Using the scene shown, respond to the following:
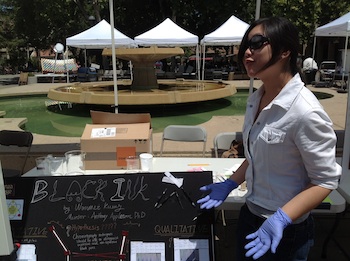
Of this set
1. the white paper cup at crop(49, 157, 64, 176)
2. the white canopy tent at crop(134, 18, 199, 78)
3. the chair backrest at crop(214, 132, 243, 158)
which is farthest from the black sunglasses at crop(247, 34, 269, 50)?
the white canopy tent at crop(134, 18, 199, 78)

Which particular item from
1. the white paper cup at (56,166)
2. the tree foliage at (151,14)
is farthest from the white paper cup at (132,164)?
the tree foliage at (151,14)

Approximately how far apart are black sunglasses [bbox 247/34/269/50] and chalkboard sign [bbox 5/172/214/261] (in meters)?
1.08

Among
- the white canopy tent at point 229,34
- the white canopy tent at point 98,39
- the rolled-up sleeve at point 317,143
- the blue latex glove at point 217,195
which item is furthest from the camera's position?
the white canopy tent at point 229,34

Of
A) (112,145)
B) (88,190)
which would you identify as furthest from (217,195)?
(112,145)

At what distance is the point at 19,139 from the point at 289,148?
11.8ft

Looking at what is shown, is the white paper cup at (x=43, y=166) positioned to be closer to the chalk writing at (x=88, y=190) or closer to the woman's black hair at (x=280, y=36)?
the chalk writing at (x=88, y=190)

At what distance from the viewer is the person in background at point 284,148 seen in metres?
1.43

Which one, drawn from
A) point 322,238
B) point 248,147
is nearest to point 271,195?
point 248,147

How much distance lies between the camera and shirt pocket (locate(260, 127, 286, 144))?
1.48 m

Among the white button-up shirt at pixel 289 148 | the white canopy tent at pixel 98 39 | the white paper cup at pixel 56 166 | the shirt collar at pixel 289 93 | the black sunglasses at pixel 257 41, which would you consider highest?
the white canopy tent at pixel 98 39

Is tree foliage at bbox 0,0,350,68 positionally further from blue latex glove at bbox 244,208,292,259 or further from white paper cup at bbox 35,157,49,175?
blue latex glove at bbox 244,208,292,259

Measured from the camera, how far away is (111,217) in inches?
87.2

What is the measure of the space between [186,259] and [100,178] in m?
0.77

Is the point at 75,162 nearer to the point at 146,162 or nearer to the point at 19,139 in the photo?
the point at 146,162
